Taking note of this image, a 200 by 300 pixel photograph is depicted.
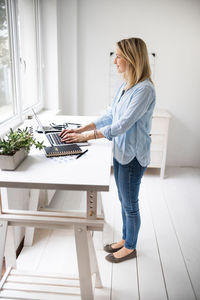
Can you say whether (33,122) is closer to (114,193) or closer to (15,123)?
(15,123)

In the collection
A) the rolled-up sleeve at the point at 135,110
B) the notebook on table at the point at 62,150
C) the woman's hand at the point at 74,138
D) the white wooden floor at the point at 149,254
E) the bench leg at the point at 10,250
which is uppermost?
the rolled-up sleeve at the point at 135,110

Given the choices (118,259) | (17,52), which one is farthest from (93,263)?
(17,52)

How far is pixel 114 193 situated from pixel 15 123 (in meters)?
1.26

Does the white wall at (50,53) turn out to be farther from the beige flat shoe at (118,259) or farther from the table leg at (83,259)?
the table leg at (83,259)

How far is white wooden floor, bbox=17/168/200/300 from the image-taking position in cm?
164

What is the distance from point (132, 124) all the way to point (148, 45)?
2.08 metres

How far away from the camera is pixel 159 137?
3.06 metres

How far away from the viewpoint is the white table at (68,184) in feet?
3.65

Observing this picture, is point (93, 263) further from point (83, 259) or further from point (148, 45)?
point (148, 45)

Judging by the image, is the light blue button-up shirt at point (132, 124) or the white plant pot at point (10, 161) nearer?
the white plant pot at point (10, 161)

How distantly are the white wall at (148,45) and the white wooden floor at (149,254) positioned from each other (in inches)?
50.3

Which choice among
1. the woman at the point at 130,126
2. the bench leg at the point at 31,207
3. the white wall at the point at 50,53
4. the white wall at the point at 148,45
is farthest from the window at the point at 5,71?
the white wall at the point at 148,45

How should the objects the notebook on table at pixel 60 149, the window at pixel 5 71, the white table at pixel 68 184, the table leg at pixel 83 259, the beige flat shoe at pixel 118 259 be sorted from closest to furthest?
the white table at pixel 68 184 → the table leg at pixel 83 259 → the notebook on table at pixel 60 149 → the beige flat shoe at pixel 118 259 → the window at pixel 5 71

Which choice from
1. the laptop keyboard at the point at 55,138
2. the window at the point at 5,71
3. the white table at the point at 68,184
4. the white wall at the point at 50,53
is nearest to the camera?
the white table at the point at 68,184
